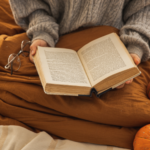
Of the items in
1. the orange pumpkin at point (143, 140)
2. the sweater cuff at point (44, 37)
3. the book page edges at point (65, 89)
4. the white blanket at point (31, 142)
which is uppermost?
the sweater cuff at point (44, 37)

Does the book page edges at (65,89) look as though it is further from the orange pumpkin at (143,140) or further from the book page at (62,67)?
the orange pumpkin at (143,140)

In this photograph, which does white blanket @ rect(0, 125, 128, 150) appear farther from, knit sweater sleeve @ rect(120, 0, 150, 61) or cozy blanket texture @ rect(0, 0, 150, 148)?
knit sweater sleeve @ rect(120, 0, 150, 61)

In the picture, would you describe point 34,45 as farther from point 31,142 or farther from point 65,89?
point 31,142

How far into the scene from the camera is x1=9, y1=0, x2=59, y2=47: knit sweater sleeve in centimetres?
88

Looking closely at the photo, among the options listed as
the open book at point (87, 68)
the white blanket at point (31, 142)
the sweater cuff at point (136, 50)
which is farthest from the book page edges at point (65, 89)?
the sweater cuff at point (136, 50)

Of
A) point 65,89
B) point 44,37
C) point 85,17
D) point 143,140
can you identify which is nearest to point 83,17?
point 85,17

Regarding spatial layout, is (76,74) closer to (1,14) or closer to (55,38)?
(55,38)

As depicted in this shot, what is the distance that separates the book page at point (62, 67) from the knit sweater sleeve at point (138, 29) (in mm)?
263

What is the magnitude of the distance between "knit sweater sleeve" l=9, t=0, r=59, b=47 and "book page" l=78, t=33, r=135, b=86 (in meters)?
0.19

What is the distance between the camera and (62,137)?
2.40ft

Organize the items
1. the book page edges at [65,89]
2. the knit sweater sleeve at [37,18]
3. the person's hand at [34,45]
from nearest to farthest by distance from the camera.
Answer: the book page edges at [65,89] < the person's hand at [34,45] < the knit sweater sleeve at [37,18]

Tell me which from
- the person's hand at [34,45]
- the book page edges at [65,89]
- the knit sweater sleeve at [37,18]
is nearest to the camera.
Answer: the book page edges at [65,89]

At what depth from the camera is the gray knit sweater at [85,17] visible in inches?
32.9

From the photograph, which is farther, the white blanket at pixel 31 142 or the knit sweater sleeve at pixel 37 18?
the knit sweater sleeve at pixel 37 18
